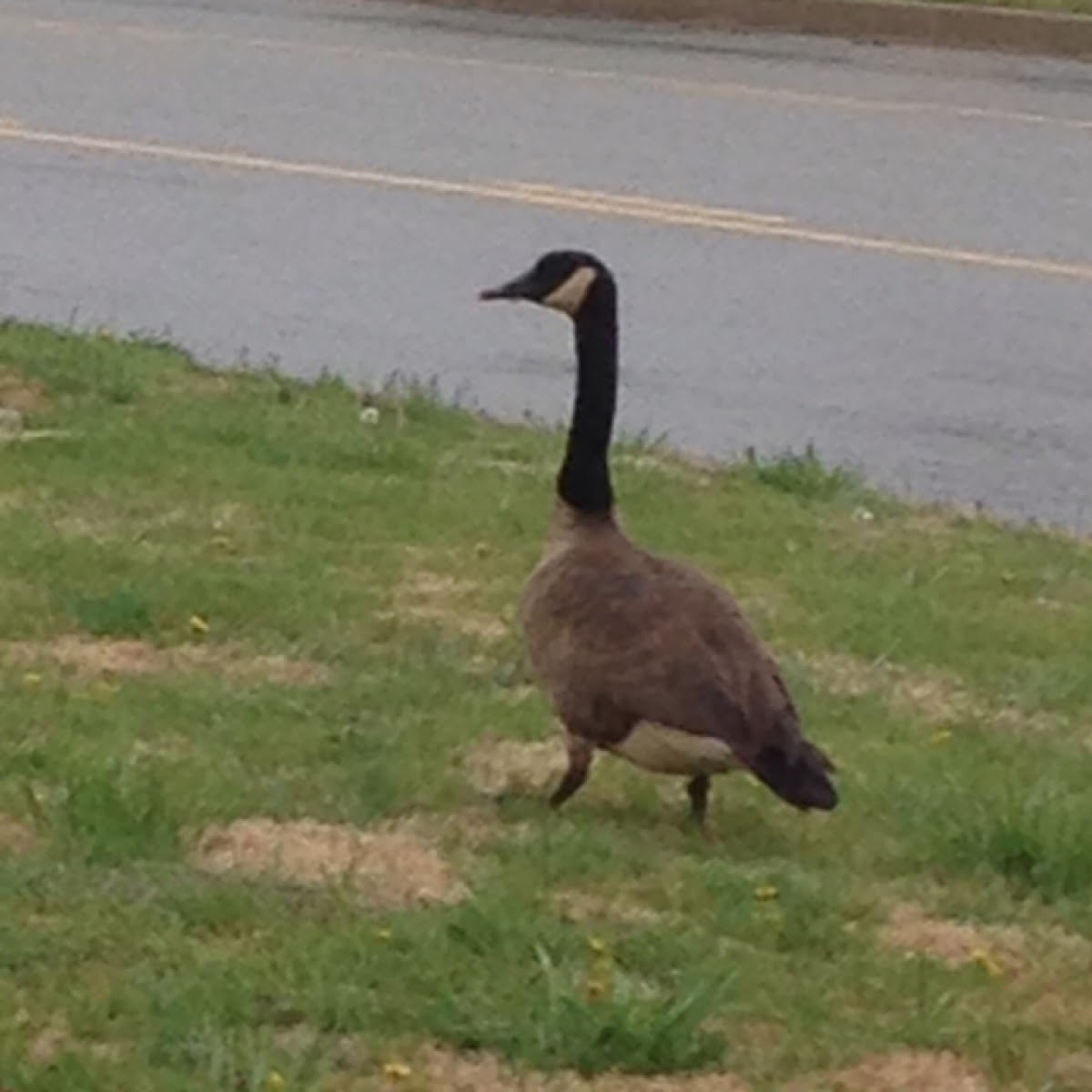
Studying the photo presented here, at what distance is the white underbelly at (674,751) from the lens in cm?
518

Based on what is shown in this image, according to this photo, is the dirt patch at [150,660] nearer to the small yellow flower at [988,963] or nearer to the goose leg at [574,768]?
the goose leg at [574,768]

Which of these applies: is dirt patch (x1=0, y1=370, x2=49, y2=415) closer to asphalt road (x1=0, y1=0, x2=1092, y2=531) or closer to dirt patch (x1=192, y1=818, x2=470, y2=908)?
asphalt road (x1=0, y1=0, x2=1092, y2=531)

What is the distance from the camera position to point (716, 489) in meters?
8.20

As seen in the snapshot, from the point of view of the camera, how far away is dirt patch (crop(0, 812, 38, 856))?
509 cm

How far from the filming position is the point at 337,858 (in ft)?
16.9

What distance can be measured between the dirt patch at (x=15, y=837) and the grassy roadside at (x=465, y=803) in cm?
1

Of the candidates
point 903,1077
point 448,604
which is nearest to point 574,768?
point 903,1077

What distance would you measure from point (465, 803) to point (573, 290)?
97cm

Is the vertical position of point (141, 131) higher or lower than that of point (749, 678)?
lower

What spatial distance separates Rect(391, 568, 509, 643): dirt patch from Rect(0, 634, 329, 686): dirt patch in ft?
1.42

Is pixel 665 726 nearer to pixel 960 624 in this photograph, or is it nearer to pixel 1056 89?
pixel 960 624

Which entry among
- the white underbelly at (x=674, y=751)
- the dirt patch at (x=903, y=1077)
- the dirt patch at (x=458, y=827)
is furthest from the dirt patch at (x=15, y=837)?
the dirt patch at (x=903, y=1077)

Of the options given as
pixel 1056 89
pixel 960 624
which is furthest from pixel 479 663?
pixel 1056 89

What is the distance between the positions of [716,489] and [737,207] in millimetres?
4860
